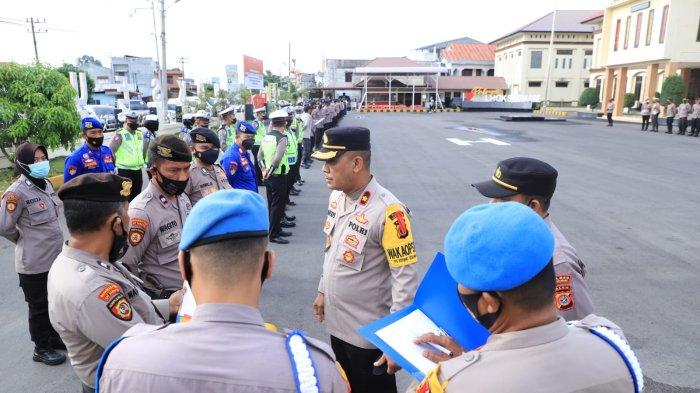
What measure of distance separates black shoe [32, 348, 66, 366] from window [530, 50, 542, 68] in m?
56.1

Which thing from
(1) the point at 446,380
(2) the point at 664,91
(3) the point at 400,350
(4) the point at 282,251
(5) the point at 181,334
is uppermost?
(2) the point at 664,91

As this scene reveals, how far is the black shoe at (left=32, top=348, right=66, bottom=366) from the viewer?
3.76m

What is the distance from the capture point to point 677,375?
11.6 ft

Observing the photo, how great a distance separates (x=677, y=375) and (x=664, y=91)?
1148 inches

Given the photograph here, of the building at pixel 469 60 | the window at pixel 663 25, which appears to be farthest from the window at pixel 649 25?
the building at pixel 469 60

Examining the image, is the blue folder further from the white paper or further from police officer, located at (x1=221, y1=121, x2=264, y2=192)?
police officer, located at (x1=221, y1=121, x2=264, y2=192)

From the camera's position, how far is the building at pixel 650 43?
1047 inches

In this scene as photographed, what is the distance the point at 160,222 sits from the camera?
117 inches

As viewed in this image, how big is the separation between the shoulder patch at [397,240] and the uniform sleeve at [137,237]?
1.52m

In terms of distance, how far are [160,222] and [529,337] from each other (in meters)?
2.49

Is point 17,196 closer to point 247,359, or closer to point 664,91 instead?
point 247,359

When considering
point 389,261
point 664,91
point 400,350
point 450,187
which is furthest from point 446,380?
point 664,91

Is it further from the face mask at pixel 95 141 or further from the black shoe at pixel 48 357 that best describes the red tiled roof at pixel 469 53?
the black shoe at pixel 48 357

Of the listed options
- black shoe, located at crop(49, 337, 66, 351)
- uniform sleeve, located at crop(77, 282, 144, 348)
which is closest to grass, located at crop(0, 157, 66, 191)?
black shoe, located at crop(49, 337, 66, 351)
